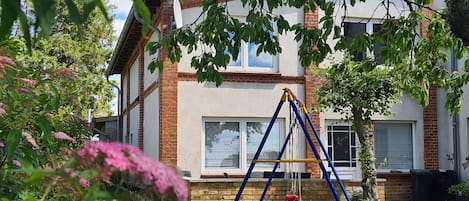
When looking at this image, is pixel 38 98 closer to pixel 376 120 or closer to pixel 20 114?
pixel 20 114

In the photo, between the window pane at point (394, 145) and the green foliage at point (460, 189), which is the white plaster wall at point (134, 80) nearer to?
the window pane at point (394, 145)

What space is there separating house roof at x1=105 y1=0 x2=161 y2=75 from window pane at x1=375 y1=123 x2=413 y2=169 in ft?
22.3

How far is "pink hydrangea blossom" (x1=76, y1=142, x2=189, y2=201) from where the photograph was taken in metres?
1.35

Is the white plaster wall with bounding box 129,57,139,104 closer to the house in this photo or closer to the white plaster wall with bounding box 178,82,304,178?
the house

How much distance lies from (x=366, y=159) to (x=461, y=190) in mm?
2891

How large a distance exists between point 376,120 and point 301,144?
2.20m

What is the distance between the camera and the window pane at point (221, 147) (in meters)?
15.4

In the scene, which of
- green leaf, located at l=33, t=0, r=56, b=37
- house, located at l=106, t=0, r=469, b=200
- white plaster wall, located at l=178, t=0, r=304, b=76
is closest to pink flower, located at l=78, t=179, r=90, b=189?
green leaf, located at l=33, t=0, r=56, b=37

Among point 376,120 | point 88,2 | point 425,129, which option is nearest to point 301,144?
point 376,120

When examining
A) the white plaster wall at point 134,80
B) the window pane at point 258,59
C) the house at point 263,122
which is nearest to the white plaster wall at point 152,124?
the house at point 263,122

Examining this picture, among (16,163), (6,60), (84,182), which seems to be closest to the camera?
(84,182)

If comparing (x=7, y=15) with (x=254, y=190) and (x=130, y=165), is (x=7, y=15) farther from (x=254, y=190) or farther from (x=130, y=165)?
(x=254, y=190)

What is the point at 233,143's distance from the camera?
1552 cm

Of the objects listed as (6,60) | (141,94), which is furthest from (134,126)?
(6,60)
